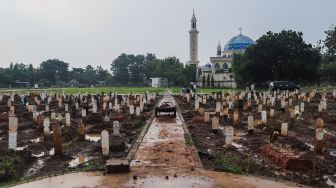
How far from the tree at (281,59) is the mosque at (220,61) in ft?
62.3

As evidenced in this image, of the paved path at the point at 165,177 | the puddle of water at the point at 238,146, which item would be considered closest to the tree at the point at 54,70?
the puddle of water at the point at 238,146

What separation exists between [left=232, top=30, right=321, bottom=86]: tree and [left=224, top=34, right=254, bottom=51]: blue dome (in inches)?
1200

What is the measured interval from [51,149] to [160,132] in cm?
502

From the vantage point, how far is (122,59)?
138 m

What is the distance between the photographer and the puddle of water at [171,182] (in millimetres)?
10633

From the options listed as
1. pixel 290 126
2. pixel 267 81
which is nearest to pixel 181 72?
pixel 267 81

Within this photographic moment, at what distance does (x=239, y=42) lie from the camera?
308ft

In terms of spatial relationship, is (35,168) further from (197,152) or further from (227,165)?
(227,165)

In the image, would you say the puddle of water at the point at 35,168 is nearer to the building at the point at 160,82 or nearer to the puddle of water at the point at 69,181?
the puddle of water at the point at 69,181

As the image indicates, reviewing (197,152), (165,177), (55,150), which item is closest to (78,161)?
(55,150)

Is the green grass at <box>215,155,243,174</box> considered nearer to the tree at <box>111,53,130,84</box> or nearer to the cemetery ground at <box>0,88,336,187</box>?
the cemetery ground at <box>0,88,336,187</box>

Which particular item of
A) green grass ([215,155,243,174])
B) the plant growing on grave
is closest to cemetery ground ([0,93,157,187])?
the plant growing on grave

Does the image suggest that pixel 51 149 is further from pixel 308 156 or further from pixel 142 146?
pixel 308 156

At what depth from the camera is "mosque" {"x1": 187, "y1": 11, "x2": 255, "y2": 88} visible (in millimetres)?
86750
